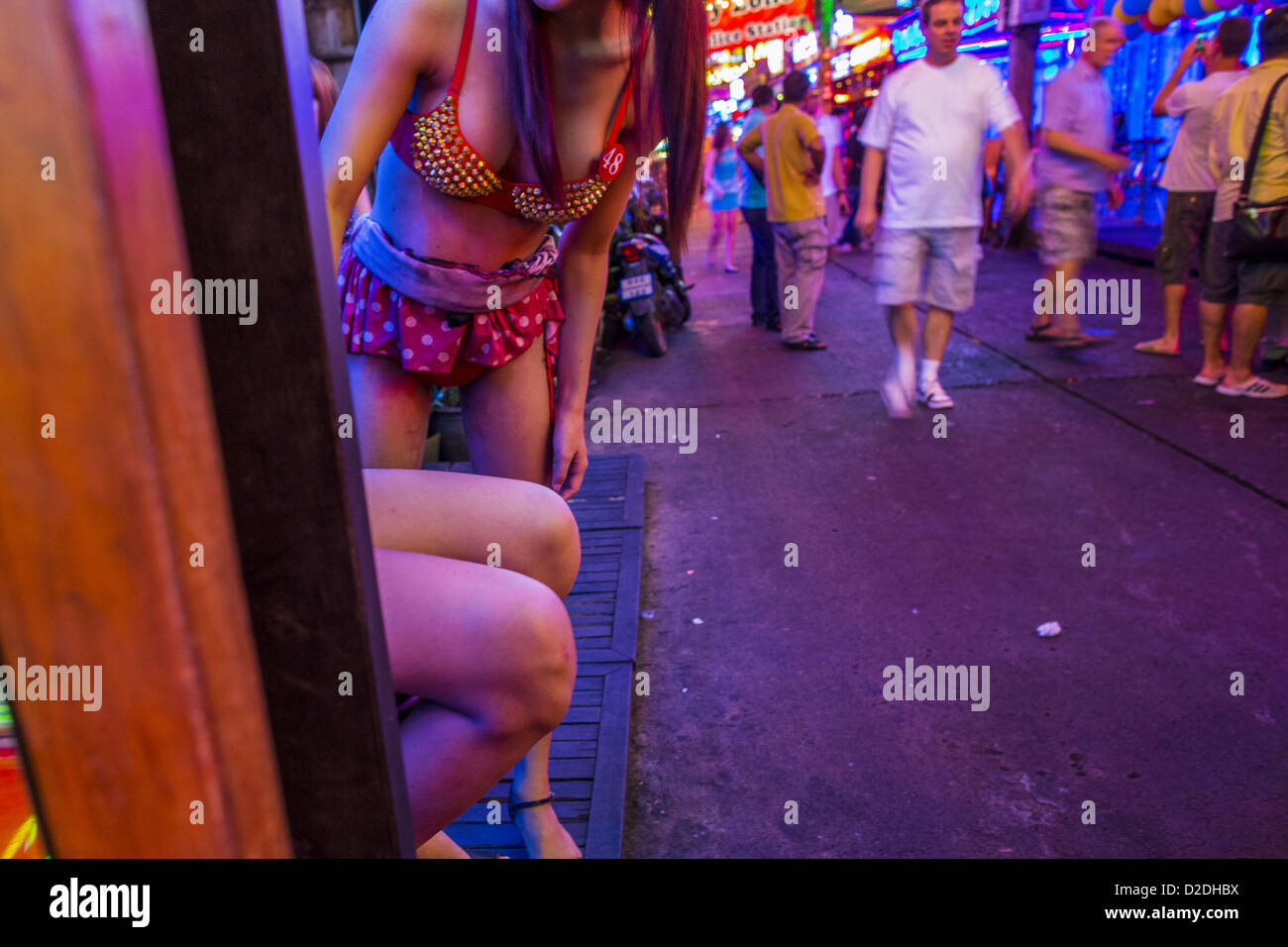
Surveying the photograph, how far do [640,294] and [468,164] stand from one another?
6944 mm

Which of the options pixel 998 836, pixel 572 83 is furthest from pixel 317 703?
pixel 998 836

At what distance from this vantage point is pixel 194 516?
0.62 m

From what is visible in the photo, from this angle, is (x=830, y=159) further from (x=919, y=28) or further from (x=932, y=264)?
(x=932, y=264)

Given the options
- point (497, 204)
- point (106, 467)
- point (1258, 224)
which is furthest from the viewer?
point (1258, 224)

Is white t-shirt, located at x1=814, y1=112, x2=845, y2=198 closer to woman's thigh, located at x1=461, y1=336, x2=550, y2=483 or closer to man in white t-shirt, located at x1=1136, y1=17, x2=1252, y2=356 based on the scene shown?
man in white t-shirt, located at x1=1136, y1=17, x2=1252, y2=356

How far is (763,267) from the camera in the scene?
31.7ft

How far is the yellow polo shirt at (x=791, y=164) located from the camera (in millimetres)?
8203

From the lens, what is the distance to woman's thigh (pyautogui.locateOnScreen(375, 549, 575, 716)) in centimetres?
122

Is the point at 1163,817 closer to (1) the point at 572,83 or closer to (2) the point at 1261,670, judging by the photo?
(2) the point at 1261,670

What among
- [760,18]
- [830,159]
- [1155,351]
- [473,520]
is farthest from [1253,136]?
[760,18]

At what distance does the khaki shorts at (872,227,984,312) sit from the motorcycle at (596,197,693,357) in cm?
233

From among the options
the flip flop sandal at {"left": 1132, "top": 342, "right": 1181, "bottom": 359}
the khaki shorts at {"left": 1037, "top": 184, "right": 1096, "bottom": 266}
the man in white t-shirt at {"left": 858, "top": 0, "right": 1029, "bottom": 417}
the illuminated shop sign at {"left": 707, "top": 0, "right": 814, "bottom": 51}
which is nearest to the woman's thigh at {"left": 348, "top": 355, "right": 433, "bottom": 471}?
the man in white t-shirt at {"left": 858, "top": 0, "right": 1029, "bottom": 417}

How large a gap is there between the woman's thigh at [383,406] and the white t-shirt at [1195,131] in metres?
6.85
